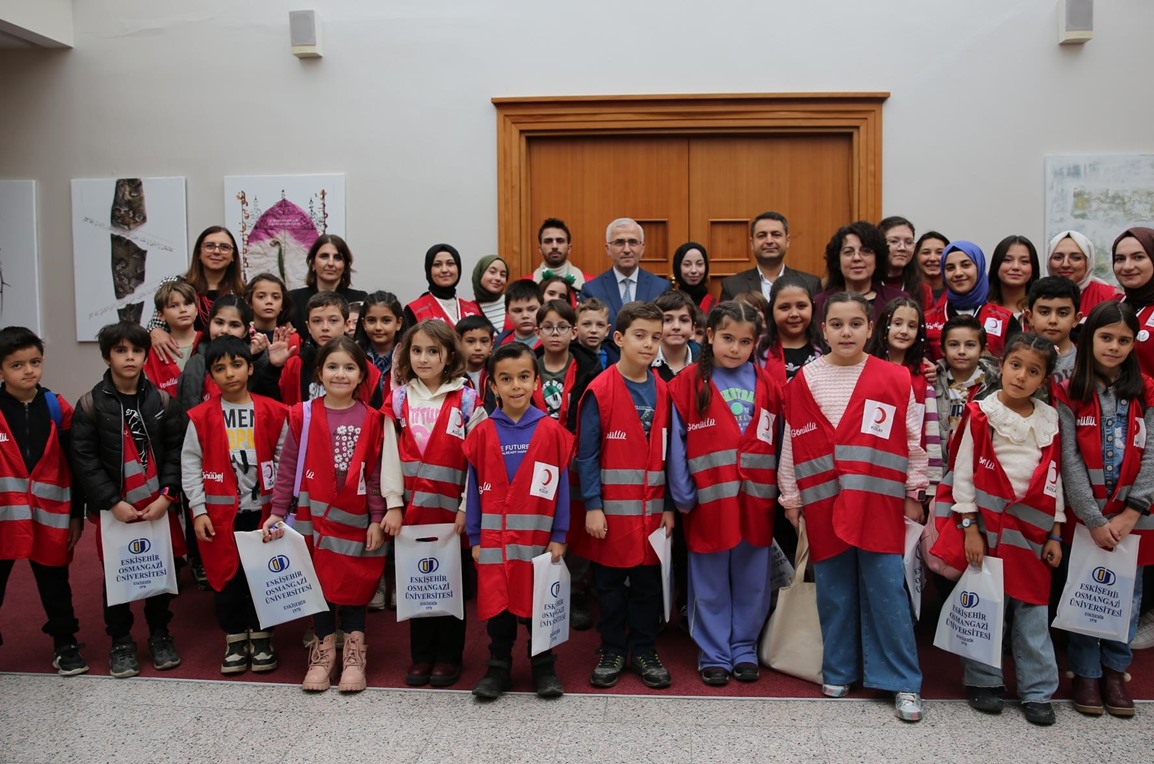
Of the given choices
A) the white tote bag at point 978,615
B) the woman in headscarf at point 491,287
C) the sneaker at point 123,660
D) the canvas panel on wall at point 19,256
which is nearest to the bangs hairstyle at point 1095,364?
the white tote bag at point 978,615

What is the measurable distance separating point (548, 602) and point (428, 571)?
1.69 ft

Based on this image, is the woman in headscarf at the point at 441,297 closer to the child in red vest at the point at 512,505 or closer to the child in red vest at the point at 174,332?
the child in red vest at the point at 174,332

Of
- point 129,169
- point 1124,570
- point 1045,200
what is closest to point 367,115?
point 129,169

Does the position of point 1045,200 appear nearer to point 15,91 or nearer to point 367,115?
point 367,115

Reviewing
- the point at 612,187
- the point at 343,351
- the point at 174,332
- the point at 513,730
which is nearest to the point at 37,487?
the point at 174,332

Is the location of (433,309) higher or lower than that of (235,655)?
higher

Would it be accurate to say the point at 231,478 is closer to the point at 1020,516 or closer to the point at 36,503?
the point at 36,503

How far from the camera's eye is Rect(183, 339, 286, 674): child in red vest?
363 cm

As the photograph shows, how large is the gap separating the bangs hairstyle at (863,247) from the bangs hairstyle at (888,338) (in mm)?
587

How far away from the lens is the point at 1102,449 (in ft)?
10.5

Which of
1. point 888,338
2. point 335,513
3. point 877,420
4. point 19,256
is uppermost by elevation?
point 19,256

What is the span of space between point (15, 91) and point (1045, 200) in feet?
24.6

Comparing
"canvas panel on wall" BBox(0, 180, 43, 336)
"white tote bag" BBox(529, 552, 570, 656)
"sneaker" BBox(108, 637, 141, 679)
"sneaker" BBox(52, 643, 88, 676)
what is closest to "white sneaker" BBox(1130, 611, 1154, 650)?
"white tote bag" BBox(529, 552, 570, 656)

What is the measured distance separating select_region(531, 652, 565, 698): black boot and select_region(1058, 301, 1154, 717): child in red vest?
74.7 inches
